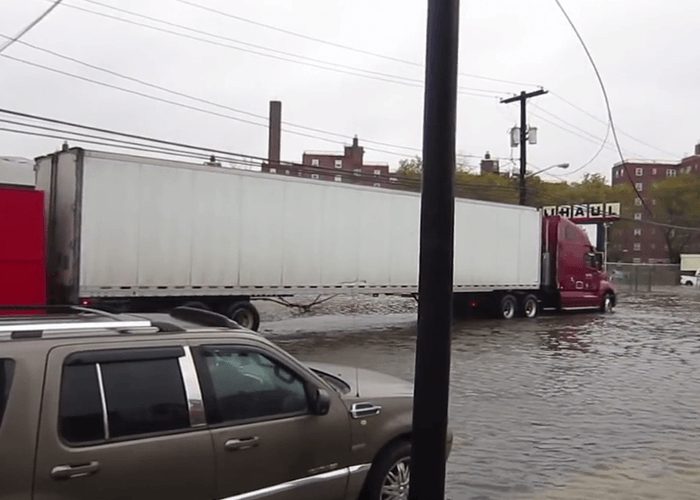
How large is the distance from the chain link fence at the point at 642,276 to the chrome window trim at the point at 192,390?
54.3 metres

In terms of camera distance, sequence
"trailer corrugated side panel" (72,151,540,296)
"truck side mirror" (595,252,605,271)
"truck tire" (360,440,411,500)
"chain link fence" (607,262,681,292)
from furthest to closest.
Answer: "chain link fence" (607,262,681,292)
"truck side mirror" (595,252,605,271)
"trailer corrugated side panel" (72,151,540,296)
"truck tire" (360,440,411,500)

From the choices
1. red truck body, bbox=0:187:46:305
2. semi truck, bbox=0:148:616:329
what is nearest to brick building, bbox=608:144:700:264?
semi truck, bbox=0:148:616:329

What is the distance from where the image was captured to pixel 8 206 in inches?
559

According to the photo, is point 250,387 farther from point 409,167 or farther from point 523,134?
point 409,167

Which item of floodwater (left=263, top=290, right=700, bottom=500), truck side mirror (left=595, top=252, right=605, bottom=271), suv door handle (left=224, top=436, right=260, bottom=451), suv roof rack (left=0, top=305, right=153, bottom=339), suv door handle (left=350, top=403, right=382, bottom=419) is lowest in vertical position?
floodwater (left=263, top=290, right=700, bottom=500)

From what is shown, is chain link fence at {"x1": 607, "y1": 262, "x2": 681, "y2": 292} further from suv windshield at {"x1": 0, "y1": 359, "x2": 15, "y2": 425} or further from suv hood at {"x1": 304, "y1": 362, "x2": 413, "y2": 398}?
suv windshield at {"x1": 0, "y1": 359, "x2": 15, "y2": 425}

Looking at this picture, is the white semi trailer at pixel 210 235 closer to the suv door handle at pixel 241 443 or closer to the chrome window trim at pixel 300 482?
the chrome window trim at pixel 300 482

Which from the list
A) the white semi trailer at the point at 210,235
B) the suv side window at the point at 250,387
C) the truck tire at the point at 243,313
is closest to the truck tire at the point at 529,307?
the white semi trailer at the point at 210,235

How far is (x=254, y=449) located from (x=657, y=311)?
98.8ft

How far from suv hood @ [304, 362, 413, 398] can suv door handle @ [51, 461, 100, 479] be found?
194cm

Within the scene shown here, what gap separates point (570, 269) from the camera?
1069 inches

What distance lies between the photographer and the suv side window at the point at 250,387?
14.7ft

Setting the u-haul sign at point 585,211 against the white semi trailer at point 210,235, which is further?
the u-haul sign at point 585,211

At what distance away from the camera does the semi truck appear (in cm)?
1508
